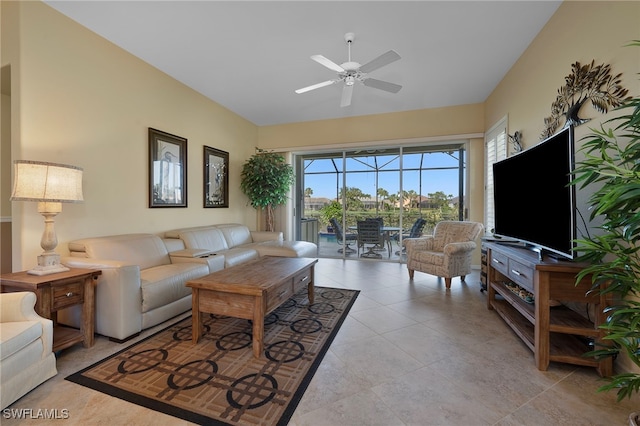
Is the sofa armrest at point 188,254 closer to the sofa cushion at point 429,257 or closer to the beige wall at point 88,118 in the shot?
the beige wall at point 88,118

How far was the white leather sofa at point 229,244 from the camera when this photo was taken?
3521mm

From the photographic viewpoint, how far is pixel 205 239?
155 inches

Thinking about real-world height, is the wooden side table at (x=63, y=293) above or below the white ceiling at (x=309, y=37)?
below

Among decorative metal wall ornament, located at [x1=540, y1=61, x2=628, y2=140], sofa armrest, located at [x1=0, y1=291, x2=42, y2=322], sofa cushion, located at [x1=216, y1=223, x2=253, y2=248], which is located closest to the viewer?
sofa armrest, located at [x1=0, y1=291, x2=42, y2=322]

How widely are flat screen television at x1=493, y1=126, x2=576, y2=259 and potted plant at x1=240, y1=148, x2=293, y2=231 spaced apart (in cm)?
364

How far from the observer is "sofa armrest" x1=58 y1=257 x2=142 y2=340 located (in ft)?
7.19

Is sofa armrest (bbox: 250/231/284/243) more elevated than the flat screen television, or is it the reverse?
the flat screen television

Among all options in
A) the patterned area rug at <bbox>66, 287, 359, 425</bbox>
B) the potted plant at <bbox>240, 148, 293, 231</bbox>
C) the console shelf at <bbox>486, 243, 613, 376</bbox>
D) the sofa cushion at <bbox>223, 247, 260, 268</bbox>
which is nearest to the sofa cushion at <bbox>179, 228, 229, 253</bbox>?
the sofa cushion at <bbox>223, 247, 260, 268</bbox>

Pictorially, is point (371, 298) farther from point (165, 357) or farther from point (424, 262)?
point (165, 357)

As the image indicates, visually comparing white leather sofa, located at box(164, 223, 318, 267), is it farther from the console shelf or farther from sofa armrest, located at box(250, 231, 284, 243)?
the console shelf

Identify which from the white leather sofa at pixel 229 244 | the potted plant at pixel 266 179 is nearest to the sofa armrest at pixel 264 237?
the white leather sofa at pixel 229 244

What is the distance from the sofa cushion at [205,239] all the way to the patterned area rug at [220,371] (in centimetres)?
132

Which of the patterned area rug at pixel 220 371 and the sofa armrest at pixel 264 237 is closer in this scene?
the patterned area rug at pixel 220 371

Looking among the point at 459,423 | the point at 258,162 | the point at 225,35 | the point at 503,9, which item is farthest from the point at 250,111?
the point at 459,423
